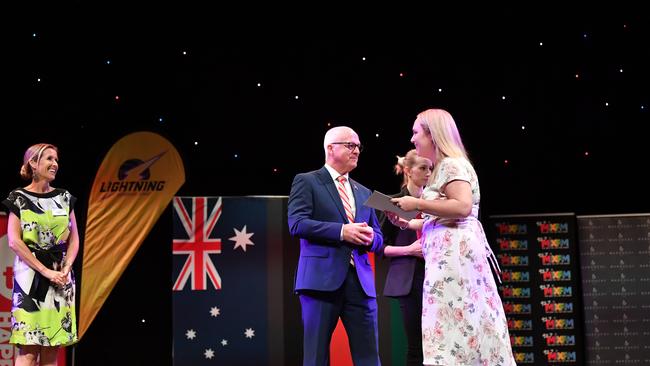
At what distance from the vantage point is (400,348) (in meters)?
5.27

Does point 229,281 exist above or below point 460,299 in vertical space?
above

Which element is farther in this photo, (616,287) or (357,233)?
(616,287)

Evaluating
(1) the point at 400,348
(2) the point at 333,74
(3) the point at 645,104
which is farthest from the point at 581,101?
(1) the point at 400,348

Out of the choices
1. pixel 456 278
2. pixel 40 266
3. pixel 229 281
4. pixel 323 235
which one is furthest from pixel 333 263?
pixel 229 281

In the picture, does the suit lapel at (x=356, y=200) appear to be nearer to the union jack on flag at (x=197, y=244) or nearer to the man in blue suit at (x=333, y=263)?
the man in blue suit at (x=333, y=263)

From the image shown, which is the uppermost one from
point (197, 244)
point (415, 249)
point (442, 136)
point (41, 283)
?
point (442, 136)

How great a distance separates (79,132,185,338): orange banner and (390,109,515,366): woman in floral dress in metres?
3.39

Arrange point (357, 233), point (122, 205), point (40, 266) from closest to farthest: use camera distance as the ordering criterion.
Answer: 1. point (357, 233)
2. point (40, 266)
3. point (122, 205)

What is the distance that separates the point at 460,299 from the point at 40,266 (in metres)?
2.46

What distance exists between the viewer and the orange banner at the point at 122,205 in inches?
238

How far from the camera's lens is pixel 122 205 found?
20.0 feet

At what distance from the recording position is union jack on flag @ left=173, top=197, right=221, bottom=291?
5383 mm

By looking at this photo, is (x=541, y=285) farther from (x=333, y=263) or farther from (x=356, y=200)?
(x=333, y=263)

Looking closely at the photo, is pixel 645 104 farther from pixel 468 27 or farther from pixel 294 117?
pixel 294 117
